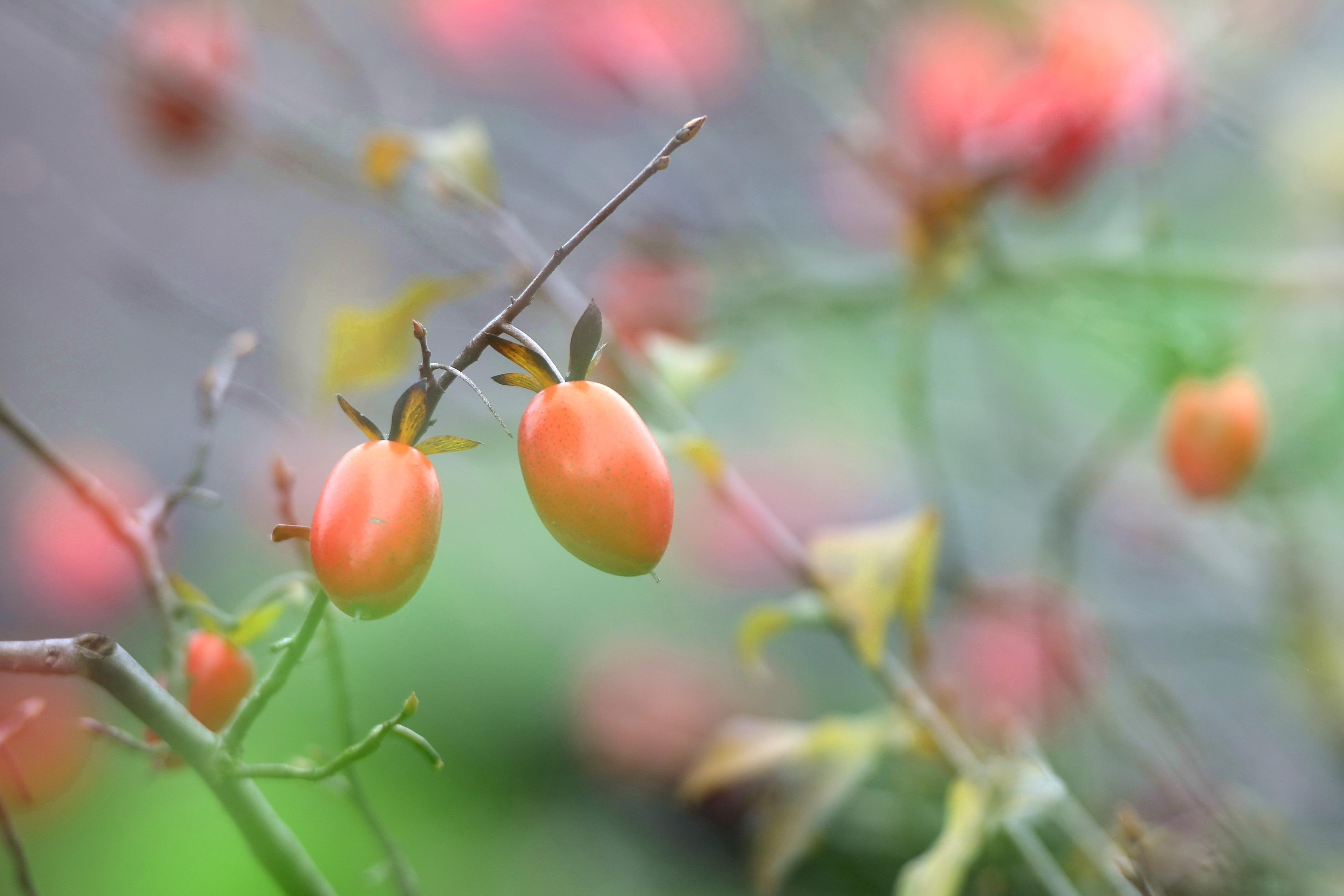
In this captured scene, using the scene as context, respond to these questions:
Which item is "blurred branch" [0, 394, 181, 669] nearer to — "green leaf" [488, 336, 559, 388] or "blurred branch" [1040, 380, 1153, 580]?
"green leaf" [488, 336, 559, 388]

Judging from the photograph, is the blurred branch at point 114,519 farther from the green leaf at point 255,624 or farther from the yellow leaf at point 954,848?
the yellow leaf at point 954,848

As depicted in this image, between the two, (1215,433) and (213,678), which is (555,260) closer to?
(213,678)

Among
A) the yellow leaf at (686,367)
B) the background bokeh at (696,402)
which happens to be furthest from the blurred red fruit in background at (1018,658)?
the yellow leaf at (686,367)

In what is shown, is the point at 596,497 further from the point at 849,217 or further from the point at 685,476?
the point at 849,217

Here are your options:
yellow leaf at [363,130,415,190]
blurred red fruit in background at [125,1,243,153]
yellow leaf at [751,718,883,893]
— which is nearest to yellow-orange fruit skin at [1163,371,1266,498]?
yellow leaf at [751,718,883,893]

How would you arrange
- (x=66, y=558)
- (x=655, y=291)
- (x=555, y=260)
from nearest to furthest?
1. (x=555, y=260)
2. (x=66, y=558)
3. (x=655, y=291)

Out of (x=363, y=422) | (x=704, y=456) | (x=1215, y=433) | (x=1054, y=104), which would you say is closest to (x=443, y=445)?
(x=363, y=422)

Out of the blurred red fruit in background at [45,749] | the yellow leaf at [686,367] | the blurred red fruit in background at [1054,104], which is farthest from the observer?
the blurred red fruit in background at [1054,104]

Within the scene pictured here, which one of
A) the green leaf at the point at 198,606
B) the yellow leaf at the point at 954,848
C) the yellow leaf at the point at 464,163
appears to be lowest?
the yellow leaf at the point at 954,848
